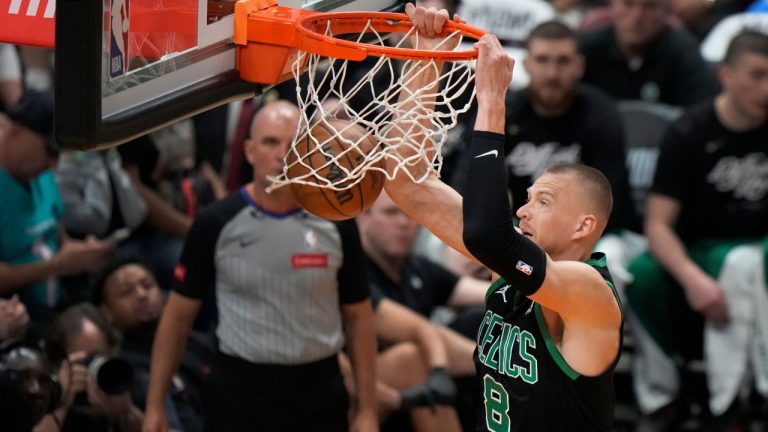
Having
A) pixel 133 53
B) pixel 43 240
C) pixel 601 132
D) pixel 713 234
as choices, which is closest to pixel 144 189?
pixel 43 240

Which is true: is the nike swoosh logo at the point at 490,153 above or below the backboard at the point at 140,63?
below

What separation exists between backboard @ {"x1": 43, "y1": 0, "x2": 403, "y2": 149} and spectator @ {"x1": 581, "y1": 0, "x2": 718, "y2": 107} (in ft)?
12.9

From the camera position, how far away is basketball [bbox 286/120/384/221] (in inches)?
168

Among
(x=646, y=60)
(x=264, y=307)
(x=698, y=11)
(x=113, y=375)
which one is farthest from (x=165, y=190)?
(x=698, y=11)

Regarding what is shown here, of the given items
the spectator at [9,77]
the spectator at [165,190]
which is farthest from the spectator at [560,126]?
the spectator at [9,77]

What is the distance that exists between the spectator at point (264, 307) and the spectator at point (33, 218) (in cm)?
110

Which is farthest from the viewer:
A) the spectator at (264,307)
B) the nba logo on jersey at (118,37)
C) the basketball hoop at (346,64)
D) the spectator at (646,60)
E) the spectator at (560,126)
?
the spectator at (646,60)

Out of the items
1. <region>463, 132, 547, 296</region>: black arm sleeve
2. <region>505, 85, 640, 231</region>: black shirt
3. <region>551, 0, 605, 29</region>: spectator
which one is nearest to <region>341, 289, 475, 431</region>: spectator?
<region>505, 85, 640, 231</region>: black shirt

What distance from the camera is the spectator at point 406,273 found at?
6680mm

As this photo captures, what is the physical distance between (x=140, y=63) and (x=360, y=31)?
823 mm

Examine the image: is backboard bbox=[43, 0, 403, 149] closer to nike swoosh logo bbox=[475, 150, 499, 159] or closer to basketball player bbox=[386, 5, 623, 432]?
basketball player bbox=[386, 5, 623, 432]

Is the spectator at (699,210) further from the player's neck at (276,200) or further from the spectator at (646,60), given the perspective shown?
the player's neck at (276,200)

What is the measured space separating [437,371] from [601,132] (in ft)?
5.99

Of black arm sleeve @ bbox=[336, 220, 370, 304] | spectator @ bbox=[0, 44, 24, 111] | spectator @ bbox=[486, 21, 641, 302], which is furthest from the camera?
spectator @ bbox=[486, 21, 641, 302]
